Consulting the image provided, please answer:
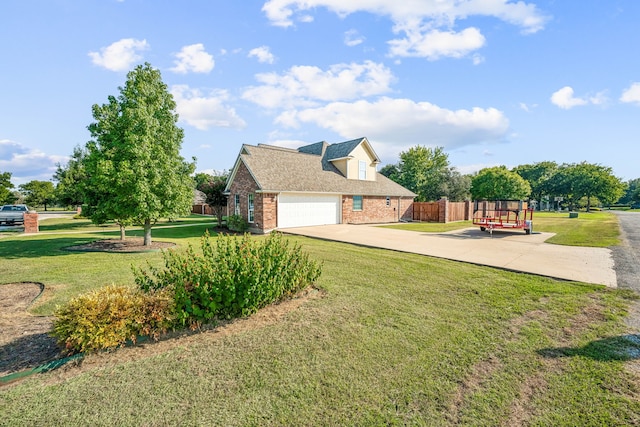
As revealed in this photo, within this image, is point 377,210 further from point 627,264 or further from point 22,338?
point 22,338

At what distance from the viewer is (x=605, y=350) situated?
3.95 metres

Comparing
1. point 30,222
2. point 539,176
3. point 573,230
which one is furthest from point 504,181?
point 30,222

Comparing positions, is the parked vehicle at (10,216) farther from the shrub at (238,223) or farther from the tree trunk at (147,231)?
the tree trunk at (147,231)

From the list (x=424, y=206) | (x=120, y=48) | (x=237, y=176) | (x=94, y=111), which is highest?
(x=120, y=48)

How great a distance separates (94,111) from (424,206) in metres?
25.4

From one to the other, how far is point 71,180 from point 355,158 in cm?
3081

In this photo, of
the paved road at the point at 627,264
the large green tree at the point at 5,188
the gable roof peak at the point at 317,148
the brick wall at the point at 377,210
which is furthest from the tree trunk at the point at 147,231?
the large green tree at the point at 5,188

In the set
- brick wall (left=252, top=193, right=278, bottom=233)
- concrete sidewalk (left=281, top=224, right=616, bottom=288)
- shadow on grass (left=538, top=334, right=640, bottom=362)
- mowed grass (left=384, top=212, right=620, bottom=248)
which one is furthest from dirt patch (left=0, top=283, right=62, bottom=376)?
mowed grass (left=384, top=212, right=620, bottom=248)

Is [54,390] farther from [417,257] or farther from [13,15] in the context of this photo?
[13,15]

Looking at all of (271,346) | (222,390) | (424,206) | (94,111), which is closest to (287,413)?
(222,390)

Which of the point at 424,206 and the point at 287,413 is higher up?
the point at 424,206

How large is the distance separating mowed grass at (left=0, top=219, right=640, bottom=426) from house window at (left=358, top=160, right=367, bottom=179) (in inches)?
834

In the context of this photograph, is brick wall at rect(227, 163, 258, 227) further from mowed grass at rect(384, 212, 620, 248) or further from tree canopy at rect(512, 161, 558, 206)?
tree canopy at rect(512, 161, 558, 206)

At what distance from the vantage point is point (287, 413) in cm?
280
